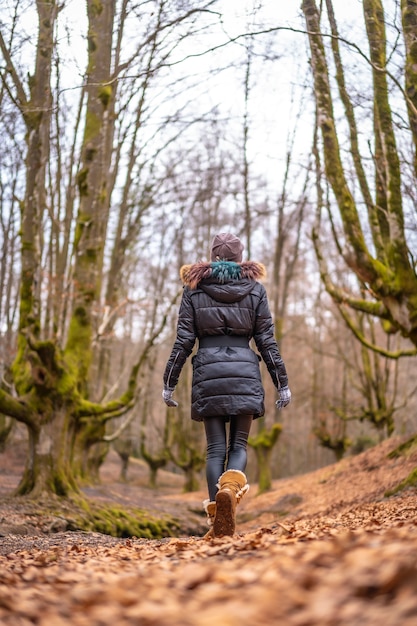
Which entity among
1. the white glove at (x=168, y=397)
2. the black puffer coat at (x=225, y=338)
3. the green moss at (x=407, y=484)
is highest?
the black puffer coat at (x=225, y=338)

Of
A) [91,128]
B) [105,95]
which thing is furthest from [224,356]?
[105,95]

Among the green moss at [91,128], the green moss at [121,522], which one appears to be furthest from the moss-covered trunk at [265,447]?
the green moss at [91,128]

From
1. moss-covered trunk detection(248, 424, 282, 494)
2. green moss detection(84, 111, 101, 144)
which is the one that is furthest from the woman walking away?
moss-covered trunk detection(248, 424, 282, 494)

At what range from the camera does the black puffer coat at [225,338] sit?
5.18 metres

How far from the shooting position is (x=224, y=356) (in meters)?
5.25

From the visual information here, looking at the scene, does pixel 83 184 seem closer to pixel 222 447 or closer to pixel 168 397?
pixel 168 397

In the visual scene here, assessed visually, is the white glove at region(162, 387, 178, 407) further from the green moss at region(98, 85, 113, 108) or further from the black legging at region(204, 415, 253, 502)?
the green moss at region(98, 85, 113, 108)

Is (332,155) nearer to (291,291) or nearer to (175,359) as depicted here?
(175,359)

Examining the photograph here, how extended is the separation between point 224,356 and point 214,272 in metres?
0.75

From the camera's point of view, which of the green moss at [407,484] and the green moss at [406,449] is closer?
the green moss at [407,484]

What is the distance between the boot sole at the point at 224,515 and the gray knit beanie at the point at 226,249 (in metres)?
2.13

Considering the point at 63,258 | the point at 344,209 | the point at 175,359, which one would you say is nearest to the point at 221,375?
the point at 175,359

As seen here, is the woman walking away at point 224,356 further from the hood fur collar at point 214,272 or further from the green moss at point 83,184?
the green moss at point 83,184

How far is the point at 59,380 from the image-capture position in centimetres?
883
